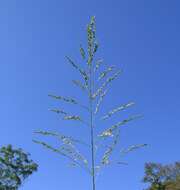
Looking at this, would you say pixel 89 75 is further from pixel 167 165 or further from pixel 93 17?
pixel 167 165

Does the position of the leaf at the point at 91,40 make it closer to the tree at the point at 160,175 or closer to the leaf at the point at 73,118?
the leaf at the point at 73,118

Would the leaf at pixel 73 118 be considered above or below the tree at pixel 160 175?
below

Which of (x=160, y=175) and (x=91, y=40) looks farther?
Answer: (x=160, y=175)

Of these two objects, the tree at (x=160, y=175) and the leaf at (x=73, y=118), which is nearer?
the leaf at (x=73, y=118)

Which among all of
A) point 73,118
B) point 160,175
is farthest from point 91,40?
point 160,175

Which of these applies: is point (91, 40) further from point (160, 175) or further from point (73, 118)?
point (160, 175)

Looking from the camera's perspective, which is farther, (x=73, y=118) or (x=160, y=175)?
(x=160, y=175)

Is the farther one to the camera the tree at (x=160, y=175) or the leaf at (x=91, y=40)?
the tree at (x=160, y=175)

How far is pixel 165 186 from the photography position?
5662 cm

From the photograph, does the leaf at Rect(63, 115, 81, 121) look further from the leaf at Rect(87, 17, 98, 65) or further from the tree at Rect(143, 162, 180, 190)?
the tree at Rect(143, 162, 180, 190)

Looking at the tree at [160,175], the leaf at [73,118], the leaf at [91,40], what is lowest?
the leaf at [73,118]

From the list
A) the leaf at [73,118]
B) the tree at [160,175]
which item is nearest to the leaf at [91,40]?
the leaf at [73,118]

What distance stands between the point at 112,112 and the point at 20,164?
41.8 metres

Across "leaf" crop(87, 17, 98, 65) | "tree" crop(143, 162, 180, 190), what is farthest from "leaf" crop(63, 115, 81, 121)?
"tree" crop(143, 162, 180, 190)
